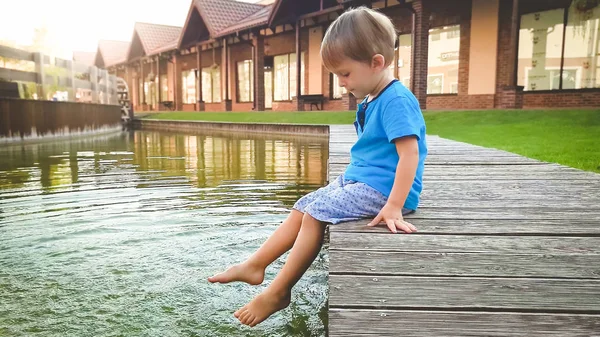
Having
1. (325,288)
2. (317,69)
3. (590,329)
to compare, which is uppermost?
(317,69)

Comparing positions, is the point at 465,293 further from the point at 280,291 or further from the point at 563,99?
the point at 563,99

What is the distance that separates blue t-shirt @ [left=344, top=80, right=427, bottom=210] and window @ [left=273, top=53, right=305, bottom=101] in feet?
62.3

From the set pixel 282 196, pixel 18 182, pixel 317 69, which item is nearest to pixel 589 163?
pixel 282 196

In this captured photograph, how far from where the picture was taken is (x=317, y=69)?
19.3m

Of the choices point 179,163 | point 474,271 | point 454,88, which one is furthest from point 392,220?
point 454,88

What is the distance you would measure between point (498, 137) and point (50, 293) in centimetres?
756

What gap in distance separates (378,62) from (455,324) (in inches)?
43.3

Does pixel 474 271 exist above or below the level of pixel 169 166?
above

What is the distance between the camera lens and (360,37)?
5.88 feet

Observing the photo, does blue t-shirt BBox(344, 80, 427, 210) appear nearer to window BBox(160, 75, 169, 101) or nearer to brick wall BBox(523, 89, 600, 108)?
brick wall BBox(523, 89, 600, 108)

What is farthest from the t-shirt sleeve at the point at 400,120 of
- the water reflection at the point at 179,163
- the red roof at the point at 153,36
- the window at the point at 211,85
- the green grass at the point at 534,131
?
the red roof at the point at 153,36

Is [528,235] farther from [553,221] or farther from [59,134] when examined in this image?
[59,134]

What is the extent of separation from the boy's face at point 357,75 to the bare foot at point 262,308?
2.79 feet

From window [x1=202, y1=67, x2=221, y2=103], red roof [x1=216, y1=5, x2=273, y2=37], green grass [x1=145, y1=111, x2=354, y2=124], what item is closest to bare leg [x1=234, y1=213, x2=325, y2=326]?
green grass [x1=145, y1=111, x2=354, y2=124]
